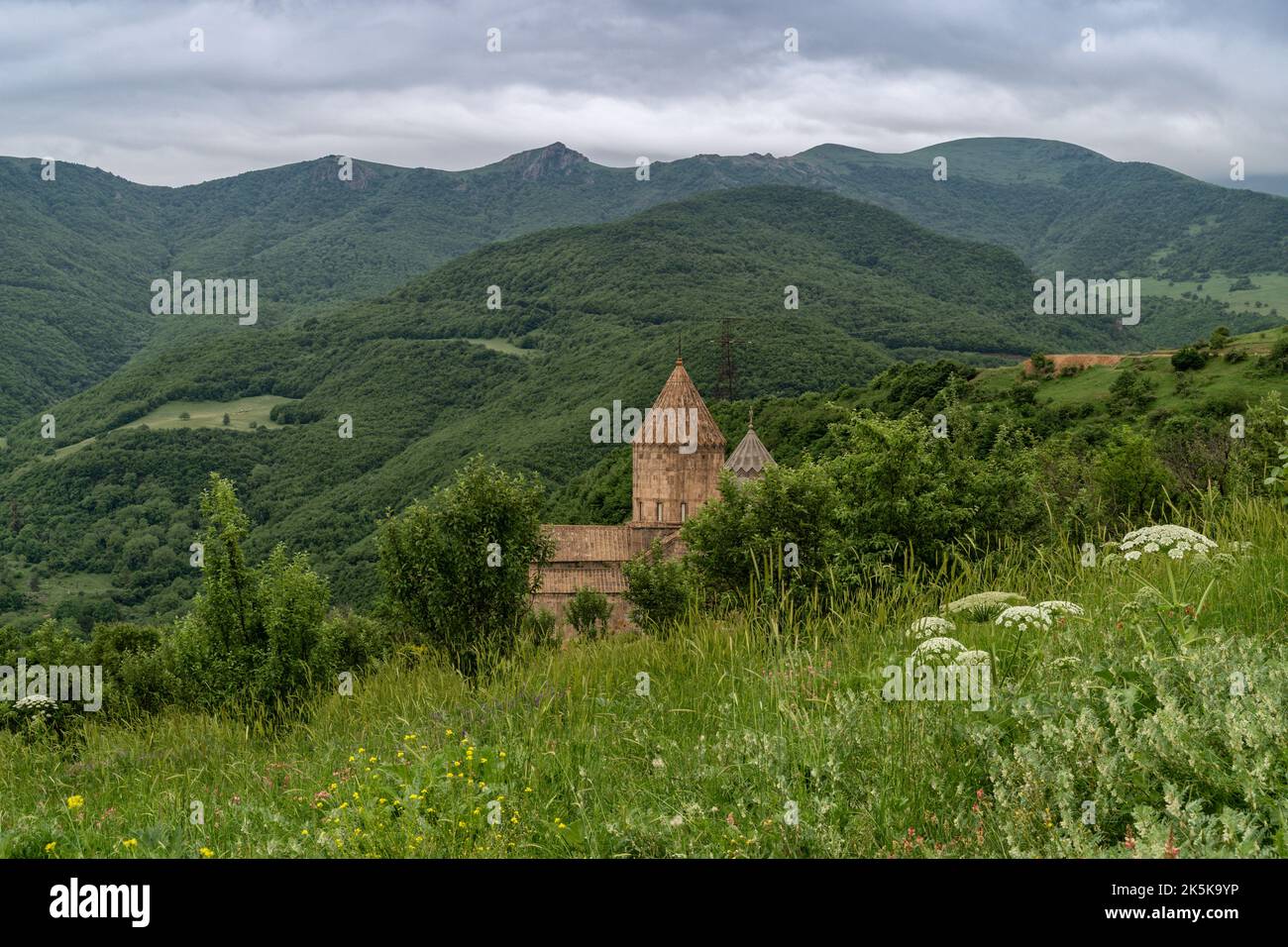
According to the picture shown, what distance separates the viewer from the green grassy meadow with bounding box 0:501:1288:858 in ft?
10.1

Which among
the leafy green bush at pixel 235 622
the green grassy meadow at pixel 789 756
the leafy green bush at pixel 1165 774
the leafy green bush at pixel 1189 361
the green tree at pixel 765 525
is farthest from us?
the leafy green bush at pixel 1189 361

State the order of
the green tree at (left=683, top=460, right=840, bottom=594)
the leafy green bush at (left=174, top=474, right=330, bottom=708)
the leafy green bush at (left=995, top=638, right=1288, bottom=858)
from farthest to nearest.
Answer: the green tree at (left=683, top=460, right=840, bottom=594) < the leafy green bush at (left=174, top=474, right=330, bottom=708) < the leafy green bush at (left=995, top=638, right=1288, bottom=858)

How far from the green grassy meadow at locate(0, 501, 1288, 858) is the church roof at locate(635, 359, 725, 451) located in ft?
118

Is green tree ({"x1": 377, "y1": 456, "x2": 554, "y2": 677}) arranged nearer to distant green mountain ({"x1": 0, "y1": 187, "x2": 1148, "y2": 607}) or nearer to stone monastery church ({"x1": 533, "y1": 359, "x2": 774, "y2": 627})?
stone monastery church ({"x1": 533, "y1": 359, "x2": 774, "y2": 627})

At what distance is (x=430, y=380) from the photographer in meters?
150

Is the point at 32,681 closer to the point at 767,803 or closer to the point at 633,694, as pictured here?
the point at 633,694

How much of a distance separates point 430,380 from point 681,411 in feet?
371

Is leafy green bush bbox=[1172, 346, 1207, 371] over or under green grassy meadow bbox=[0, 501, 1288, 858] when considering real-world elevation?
over

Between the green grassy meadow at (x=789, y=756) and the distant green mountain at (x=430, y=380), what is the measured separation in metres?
66.2

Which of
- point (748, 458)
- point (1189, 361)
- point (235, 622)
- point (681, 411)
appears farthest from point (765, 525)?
point (1189, 361)

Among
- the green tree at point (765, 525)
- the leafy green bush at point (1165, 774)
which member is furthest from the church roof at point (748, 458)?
the leafy green bush at point (1165, 774)

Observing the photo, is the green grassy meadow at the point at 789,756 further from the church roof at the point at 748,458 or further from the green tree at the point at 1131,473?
the church roof at the point at 748,458

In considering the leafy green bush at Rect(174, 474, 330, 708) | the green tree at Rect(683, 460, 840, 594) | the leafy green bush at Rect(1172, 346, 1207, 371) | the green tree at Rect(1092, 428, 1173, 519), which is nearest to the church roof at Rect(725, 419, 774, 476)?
the green tree at Rect(683, 460, 840, 594)

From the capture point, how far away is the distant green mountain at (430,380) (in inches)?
3986
